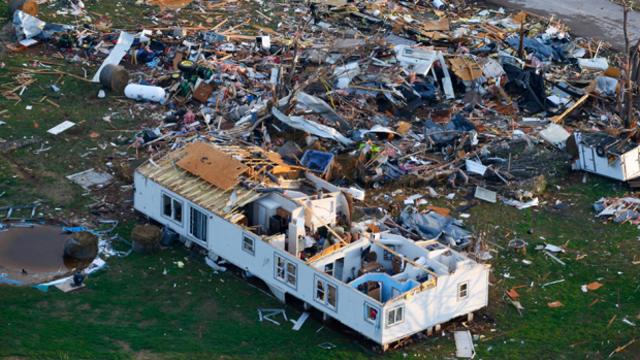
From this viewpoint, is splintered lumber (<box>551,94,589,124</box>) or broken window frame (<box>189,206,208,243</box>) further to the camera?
splintered lumber (<box>551,94,589,124</box>)

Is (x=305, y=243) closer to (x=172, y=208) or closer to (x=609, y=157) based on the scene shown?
(x=172, y=208)

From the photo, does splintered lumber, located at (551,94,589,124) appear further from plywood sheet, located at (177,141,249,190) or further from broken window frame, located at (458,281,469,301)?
plywood sheet, located at (177,141,249,190)

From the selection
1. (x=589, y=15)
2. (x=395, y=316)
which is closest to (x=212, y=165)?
(x=395, y=316)

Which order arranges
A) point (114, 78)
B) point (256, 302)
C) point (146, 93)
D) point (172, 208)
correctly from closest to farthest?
point (256, 302)
point (172, 208)
point (146, 93)
point (114, 78)

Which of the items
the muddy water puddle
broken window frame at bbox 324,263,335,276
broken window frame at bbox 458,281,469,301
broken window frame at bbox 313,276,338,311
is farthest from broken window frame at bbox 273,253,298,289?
the muddy water puddle

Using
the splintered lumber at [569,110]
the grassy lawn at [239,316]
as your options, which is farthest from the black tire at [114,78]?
the splintered lumber at [569,110]

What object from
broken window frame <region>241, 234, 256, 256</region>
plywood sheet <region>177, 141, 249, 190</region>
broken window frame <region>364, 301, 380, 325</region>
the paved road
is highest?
plywood sheet <region>177, 141, 249, 190</region>
